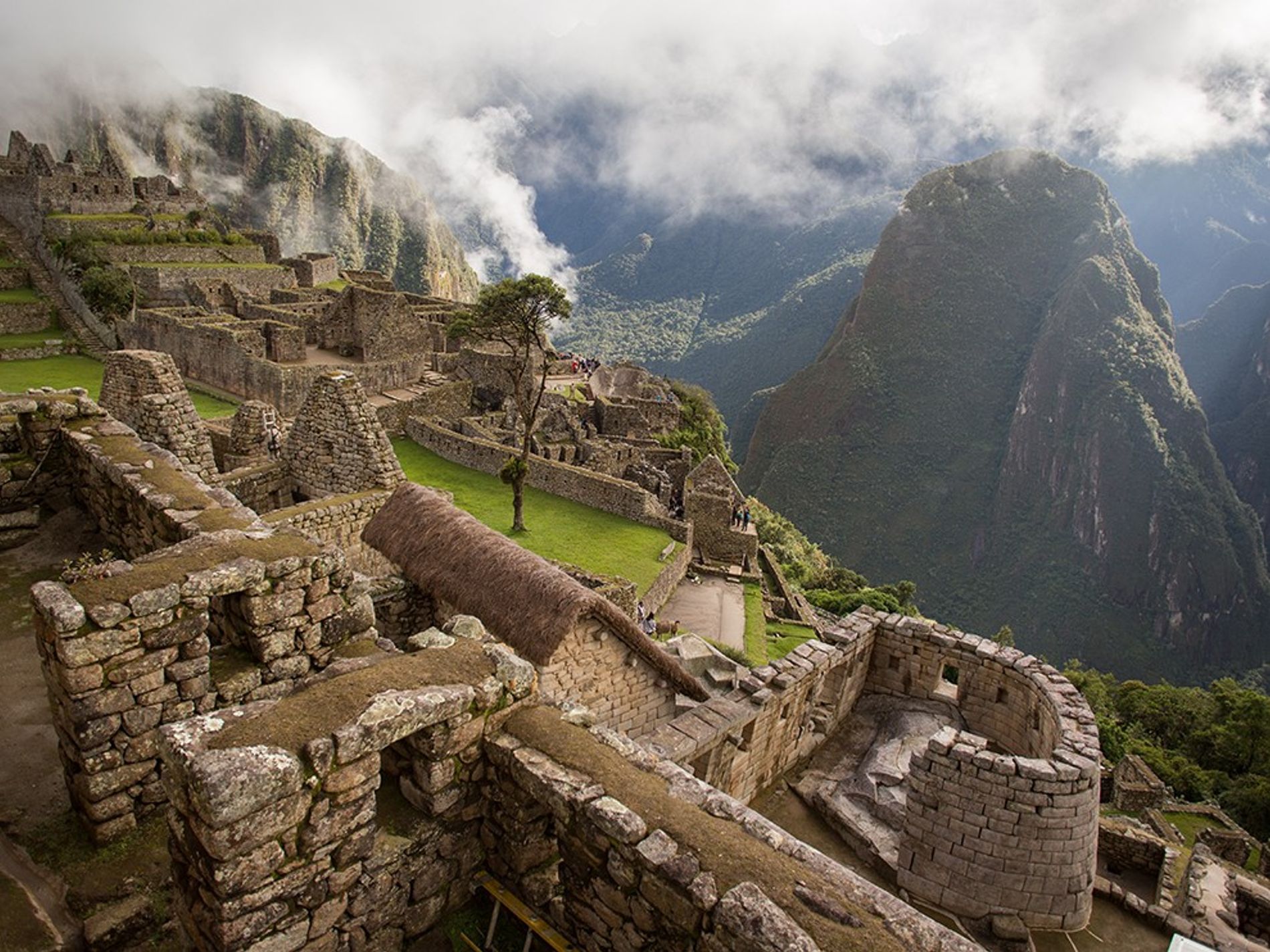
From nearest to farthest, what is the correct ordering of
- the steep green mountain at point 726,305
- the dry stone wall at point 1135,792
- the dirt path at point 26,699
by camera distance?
the dirt path at point 26,699
the dry stone wall at point 1135,792
the steep green mountain at point 726,305

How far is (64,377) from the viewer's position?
69.5 feet

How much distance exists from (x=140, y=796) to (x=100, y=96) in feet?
351

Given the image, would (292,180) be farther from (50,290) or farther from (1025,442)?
(1025,442)

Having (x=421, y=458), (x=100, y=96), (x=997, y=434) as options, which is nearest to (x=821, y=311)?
(x=997, y=434)

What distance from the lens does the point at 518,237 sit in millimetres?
173000

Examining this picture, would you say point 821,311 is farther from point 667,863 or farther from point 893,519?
point 667,863

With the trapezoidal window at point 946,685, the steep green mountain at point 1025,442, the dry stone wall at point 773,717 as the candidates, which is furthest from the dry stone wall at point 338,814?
the steep green mountain at point 1025,442

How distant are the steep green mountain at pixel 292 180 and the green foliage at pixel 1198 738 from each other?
284 feet

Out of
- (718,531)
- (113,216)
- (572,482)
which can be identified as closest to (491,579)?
(572,482)

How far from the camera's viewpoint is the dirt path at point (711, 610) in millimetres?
20219

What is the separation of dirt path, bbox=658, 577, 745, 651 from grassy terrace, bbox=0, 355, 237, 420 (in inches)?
504

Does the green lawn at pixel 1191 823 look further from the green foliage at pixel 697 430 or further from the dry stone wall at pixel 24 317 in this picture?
the dry stone wall at pixel 24 317

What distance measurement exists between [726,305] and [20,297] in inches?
6405

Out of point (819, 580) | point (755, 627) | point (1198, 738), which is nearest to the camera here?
point (755, 627)
